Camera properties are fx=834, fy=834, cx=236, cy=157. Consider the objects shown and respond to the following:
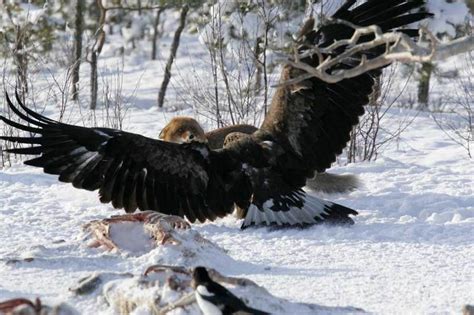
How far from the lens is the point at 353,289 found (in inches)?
172

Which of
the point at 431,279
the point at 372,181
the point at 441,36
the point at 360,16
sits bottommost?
the point at 431,279

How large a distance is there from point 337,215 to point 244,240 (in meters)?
0.73

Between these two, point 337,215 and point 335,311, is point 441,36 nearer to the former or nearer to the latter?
point 337,215

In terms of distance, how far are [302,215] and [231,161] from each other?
70cm

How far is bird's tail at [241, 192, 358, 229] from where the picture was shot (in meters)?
5.89

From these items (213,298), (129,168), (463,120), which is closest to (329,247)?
(129,168)

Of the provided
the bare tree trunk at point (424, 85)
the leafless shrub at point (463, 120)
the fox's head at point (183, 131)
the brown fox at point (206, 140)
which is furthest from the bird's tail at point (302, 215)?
the bare tree trunk at point (424, 85)

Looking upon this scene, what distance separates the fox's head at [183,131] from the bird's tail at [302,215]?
0.97 m

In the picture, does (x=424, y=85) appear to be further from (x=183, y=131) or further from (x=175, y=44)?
(x=183, y=131)

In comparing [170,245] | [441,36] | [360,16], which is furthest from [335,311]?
[441,36]

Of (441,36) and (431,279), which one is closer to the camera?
(431,279)

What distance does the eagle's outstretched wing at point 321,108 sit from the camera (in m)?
6.32

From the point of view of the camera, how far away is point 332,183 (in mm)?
6934

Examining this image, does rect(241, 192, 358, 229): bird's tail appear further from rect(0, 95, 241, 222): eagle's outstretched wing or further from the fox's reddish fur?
the fox's reddish fur
